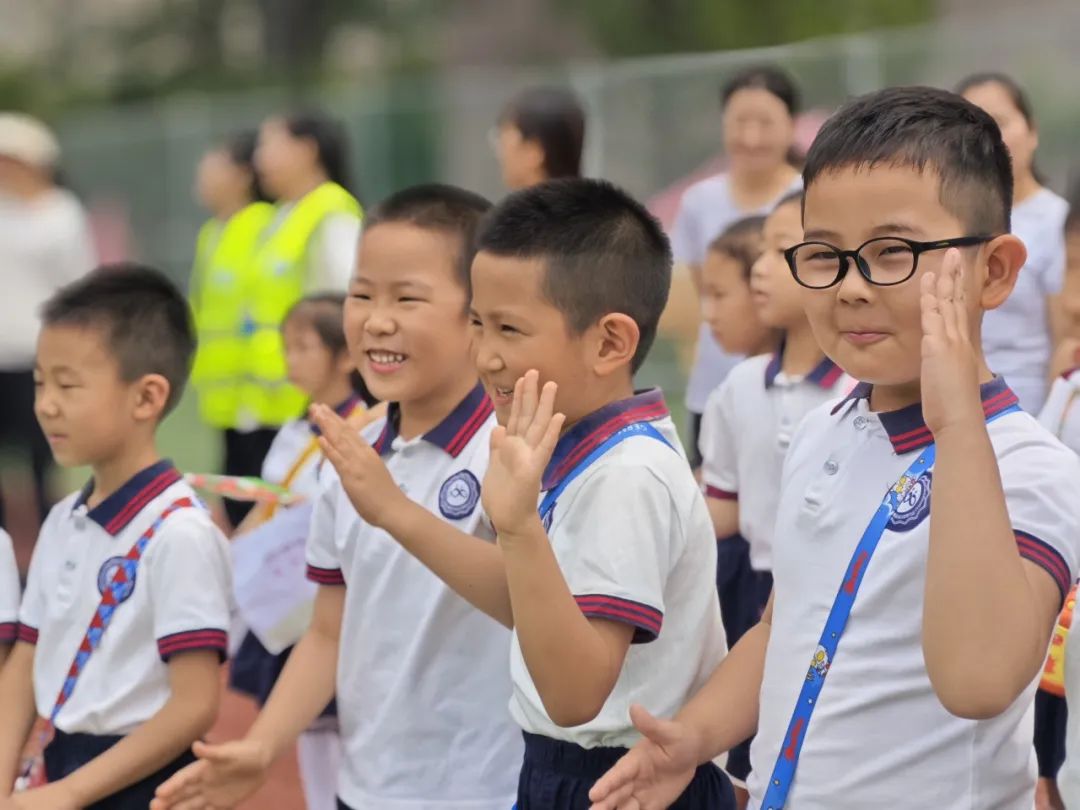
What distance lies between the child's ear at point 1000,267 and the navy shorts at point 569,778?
87cm

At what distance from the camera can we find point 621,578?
2377 mm

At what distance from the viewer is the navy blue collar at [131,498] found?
3.19 metres

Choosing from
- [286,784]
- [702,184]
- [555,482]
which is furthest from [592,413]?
[702,184]

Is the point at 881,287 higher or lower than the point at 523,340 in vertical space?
higher

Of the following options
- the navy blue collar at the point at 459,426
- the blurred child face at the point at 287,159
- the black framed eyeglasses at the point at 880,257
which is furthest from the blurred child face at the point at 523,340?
the blurred child face at the point at 287,159

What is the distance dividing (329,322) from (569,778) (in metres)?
2.52

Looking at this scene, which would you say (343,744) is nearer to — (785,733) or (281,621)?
(281,621)

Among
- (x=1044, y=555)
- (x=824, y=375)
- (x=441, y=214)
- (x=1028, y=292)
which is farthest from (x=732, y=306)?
(x=1044, y=555)

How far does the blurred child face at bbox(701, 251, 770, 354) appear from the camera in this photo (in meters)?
4.48

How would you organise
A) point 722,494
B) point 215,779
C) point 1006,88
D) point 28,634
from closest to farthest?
1. point 215,779
2. point 28,634
3. point 722,494
4. point 1006,88

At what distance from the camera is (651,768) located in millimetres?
2291

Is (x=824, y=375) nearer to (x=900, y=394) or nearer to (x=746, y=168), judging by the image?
(x=900, y=394)

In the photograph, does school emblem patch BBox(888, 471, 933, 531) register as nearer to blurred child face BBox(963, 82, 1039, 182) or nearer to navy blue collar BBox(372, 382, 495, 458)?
navy blue collar BBox(372, 382, 495, 458)

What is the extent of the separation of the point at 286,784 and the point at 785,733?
3047 millimetres
